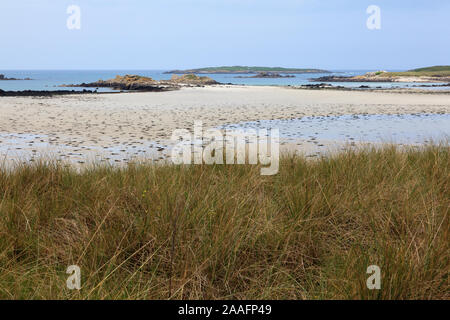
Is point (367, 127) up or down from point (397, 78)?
down

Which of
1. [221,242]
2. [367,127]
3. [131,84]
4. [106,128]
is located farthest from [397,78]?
[221,242]

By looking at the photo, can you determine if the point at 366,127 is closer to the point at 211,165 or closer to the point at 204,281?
the point at 211,165

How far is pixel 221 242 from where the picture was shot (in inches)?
131

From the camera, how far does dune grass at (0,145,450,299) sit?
286 centimetres

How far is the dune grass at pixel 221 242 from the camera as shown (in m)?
2.86

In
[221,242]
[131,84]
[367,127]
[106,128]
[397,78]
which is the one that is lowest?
[221,242]

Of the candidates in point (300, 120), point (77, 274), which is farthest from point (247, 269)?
point (300, 120)

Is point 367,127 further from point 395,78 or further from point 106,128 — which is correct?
point 395,78

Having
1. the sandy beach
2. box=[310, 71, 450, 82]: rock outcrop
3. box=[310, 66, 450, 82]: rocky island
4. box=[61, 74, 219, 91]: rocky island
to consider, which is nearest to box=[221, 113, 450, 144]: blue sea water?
the sandy beach

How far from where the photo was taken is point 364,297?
102 inches

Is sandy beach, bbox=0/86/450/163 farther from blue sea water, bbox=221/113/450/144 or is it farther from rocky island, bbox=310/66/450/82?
rocky island, bbox=310/66/450/82

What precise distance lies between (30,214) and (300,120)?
45.4 ft

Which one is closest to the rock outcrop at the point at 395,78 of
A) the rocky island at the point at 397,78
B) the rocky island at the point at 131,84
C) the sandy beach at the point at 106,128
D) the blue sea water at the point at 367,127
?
the rocky island at the point at 397,78

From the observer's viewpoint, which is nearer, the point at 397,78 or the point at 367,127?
the point at 367,127
